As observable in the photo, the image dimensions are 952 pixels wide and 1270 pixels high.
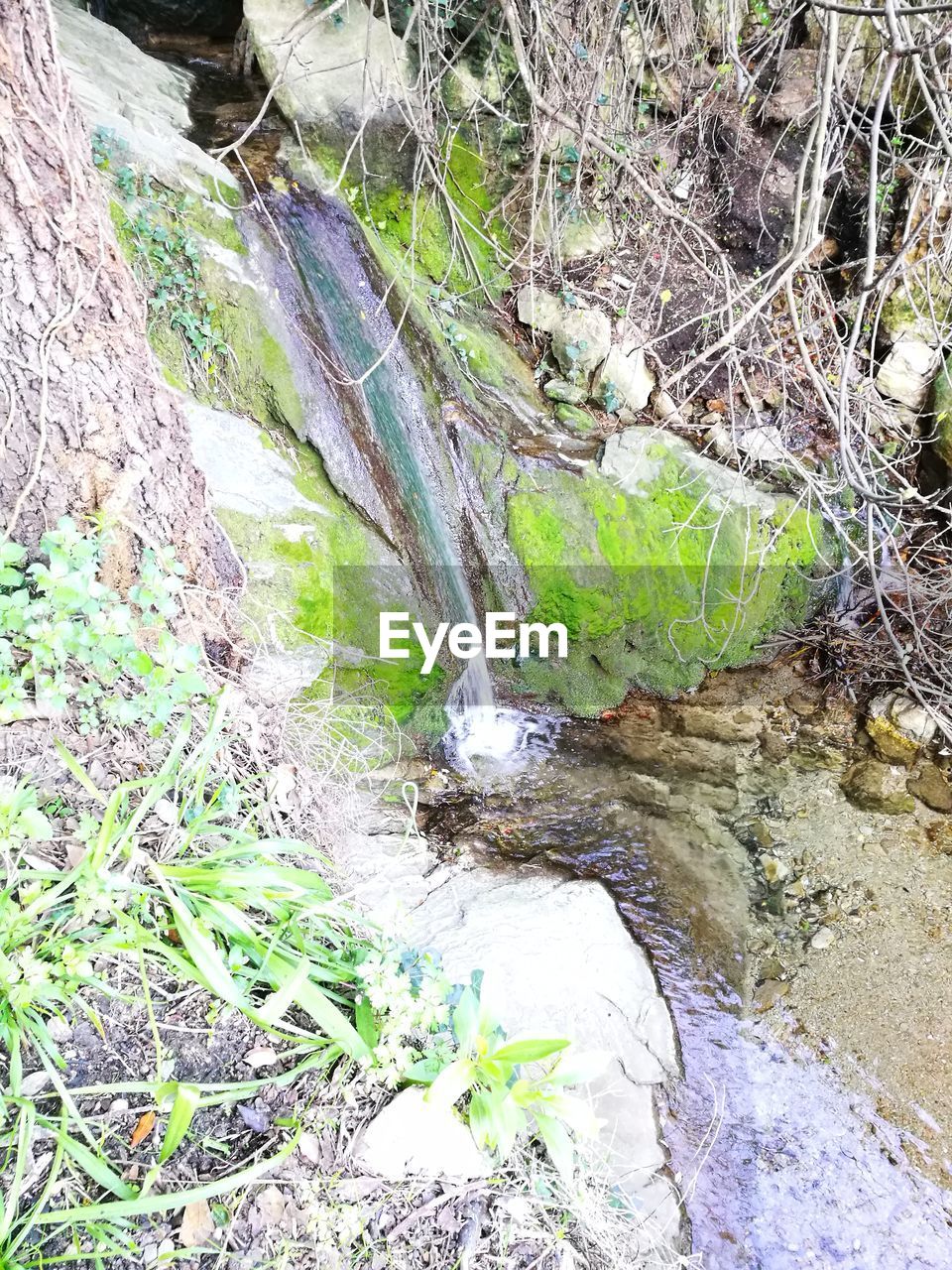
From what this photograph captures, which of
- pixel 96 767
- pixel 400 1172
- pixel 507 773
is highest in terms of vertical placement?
pixel 96 767

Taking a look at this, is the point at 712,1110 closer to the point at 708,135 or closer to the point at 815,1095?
the point at 815,1095

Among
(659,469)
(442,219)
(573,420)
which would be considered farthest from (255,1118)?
(442,219)

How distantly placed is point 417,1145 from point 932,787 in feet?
11.6

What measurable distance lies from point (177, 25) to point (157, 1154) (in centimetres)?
709

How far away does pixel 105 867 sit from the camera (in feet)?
4.71

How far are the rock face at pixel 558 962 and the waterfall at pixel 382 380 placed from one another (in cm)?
120

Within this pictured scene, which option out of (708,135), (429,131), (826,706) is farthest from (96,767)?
(708,135)

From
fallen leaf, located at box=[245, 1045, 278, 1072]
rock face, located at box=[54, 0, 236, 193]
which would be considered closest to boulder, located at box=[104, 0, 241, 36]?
rock face, located at box=[54, 0, 236, 193]

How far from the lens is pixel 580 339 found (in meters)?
4.43

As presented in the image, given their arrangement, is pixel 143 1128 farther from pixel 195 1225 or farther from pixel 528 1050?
pixel 528 1050

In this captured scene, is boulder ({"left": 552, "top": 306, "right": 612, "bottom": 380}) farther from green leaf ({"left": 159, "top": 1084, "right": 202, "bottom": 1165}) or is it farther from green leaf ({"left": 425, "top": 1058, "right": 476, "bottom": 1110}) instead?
green leaf ({"left": 159, "top": 1084, "right": 202, "bottom": 1165})

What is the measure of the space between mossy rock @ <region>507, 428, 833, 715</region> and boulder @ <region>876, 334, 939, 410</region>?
114cm

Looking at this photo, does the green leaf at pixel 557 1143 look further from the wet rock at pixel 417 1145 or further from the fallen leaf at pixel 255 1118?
the fallen leaf at pixel 255 1118

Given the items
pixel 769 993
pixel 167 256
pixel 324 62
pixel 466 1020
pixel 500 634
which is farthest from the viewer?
pixel 324 62
